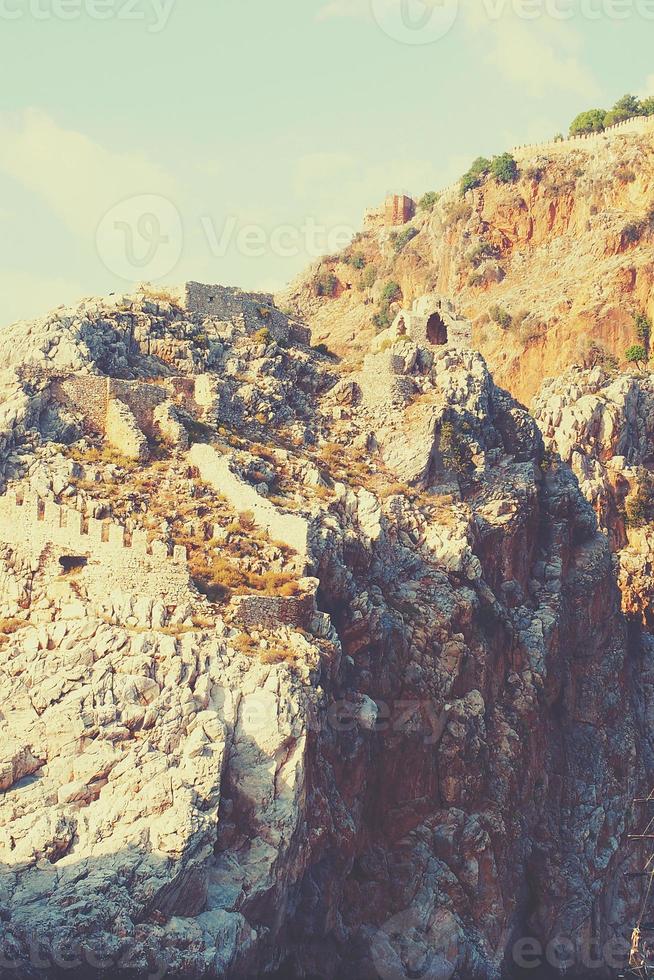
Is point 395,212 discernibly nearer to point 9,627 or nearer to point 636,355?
point 636,355

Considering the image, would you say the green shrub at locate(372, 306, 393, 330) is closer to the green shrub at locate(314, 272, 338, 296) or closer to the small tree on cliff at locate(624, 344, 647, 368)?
the green shrub at locate(314, 272, 338, 296)

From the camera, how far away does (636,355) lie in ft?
357

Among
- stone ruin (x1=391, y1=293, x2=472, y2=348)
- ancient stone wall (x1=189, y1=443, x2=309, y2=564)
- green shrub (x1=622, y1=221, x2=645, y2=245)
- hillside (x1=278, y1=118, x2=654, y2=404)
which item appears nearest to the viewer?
ancient stone wall (x1=189, y1=443, x2=309, y2=564)

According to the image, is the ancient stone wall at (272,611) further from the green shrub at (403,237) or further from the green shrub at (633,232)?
the green shrub at (403,237)

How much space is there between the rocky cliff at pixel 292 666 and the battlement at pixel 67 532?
0.29ft

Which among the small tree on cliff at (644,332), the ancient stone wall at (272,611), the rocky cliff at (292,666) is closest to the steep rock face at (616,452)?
the small tree on cliff at (644,332)

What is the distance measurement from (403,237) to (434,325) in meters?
64.3

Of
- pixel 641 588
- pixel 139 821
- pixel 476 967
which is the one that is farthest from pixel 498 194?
pixel 139 821

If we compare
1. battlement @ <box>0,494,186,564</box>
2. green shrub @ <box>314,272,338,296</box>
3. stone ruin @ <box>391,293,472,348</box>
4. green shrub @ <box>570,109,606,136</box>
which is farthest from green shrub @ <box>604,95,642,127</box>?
battlement @ <box>0,494,186,564</box>

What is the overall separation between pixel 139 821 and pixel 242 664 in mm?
5780

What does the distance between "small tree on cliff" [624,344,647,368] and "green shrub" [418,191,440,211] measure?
109 feet

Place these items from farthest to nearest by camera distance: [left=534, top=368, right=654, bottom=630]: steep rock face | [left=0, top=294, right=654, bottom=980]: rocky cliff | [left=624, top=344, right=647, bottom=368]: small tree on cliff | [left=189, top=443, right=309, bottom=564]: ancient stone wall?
[left=624, top=344, right=647, bottom=368]: small tree on cliff, [left=534, top=368, right=654, bottom=630]: steep rock face, [left=189, top=443, right=309, bottom=564]: ancient stone wall, [left=0, top=294, right=654, bottom=980]: rocky cliff

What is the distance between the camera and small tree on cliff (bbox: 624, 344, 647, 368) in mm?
108562

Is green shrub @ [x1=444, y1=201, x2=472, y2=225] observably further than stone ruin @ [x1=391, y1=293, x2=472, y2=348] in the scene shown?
Yes
